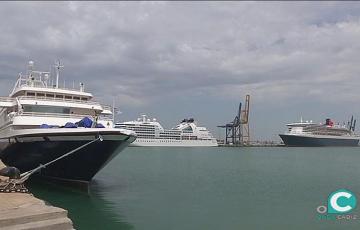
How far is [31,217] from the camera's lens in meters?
10.7

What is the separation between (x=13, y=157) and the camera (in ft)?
80.1

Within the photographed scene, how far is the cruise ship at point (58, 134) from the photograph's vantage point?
21406 mm

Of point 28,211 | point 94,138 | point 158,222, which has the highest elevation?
point 94,138

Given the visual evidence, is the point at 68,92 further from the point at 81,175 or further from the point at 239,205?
the point at 239,205

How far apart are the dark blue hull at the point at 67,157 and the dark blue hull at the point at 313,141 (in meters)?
123

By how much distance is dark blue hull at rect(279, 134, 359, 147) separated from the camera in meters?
138

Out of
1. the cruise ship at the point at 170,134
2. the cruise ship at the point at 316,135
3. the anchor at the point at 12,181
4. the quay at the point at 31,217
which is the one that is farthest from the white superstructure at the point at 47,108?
the cruise ship at the point at 316,135

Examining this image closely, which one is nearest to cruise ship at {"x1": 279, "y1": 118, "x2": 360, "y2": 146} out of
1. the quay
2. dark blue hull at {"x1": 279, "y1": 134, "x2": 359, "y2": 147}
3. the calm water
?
dark blue hull at {"x1": 279, "y1": 134, "x2": 359, "y2": 147}

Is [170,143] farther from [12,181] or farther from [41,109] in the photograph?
[12,181]

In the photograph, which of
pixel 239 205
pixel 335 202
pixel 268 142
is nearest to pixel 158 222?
pixel 239 205

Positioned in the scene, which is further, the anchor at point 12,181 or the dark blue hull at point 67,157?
the dark blue hull at point 67,157

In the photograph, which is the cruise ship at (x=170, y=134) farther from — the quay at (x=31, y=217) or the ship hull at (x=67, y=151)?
the quay at (x=31, y=217)

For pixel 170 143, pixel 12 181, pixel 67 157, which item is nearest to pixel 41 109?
pixel 67 157

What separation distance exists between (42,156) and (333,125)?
136 meters
